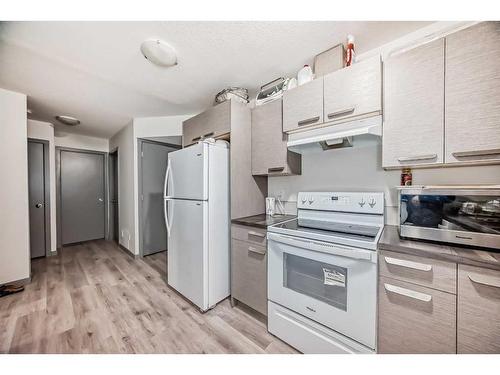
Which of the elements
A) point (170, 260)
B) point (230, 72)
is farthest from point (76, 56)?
point (170, 260)

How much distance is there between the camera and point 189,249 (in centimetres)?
190

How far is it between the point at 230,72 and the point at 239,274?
197cm

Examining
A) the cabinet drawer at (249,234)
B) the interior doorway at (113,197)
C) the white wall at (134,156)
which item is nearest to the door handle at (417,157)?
the cabinet drawer at (249,234)

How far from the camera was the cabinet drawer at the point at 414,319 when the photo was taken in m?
0.92

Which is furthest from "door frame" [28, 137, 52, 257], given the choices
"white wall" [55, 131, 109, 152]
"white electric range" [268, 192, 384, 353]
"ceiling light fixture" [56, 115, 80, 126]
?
"white electric range" [268, 192, 384, 353]

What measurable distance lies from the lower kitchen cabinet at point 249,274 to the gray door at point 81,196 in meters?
3.90

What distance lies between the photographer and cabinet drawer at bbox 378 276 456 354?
917mm

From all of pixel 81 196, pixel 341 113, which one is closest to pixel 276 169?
pixel 341 113

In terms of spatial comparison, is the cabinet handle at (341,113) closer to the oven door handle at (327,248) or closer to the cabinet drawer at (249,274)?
the oven door handle at (327,248)

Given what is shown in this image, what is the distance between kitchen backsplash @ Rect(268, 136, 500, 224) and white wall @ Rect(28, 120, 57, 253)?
385cm

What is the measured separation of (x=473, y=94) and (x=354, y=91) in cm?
59

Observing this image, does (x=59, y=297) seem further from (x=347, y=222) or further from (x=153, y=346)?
(x=347, y=222)

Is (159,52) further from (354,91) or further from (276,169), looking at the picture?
(354,91)
